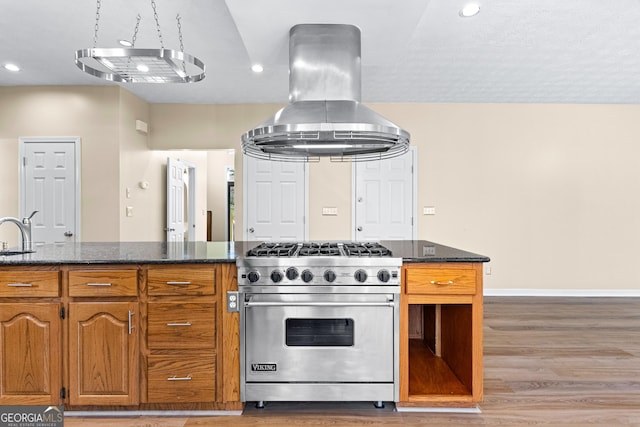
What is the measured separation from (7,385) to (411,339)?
98.6 inches

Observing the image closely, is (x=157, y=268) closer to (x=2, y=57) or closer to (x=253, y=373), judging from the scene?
(x=253, y=373)

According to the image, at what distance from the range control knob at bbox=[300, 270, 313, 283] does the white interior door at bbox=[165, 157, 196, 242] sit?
4.39 m

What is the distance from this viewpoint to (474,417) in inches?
89.7

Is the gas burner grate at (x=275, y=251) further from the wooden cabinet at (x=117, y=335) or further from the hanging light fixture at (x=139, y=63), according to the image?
the hanging light fixture at (x=139, y=63)

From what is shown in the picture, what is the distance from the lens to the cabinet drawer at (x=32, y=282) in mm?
2207

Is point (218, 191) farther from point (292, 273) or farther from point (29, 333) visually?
point (292, 273)

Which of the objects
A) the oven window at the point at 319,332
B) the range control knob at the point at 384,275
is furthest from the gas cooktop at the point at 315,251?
the oven window at the point at 319,332

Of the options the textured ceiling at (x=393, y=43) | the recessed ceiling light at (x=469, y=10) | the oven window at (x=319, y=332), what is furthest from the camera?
the recessed ceiling light at (x=469, y=10)

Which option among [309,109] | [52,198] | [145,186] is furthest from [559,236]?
[52,198]

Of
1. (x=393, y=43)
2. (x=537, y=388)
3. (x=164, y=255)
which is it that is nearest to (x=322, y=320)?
(x=164, y=255)

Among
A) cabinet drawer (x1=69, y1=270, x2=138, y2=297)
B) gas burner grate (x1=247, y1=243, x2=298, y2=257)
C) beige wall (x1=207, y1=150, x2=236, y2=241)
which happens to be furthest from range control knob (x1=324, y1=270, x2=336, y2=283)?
beige wall (x1=207, y1=150, x2=236, y2=241)

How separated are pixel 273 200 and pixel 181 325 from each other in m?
3.49

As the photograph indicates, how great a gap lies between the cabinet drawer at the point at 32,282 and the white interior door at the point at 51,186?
123 inches

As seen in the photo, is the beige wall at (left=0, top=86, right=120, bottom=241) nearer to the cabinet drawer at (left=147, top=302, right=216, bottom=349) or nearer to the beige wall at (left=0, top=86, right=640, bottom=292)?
the beige wall at (left=0, top=86, right=640, bottom=292)
